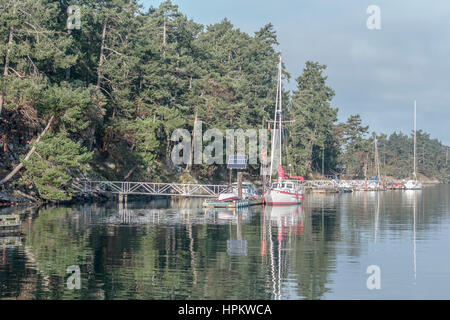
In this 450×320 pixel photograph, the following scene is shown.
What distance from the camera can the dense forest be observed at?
49.2 m

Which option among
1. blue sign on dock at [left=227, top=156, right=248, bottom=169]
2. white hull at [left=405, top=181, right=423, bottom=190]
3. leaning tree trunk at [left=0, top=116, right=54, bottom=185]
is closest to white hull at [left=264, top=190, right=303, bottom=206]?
blue sign on dock at [left=227, top=156, right=248, bottom=169]

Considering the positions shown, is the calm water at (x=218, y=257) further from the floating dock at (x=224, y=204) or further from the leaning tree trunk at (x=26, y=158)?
the floating dock at (x=224, y=204)

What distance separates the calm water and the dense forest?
7290 millimetres

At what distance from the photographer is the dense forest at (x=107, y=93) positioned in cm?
4916

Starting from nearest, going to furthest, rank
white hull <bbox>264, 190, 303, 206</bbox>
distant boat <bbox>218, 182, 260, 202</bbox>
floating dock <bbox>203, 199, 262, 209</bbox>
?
floating dock <bbox>203, 199, 262, 209</bbox> < distant boat <bbox>218, 182, 260, 202</bbox> < white hull <bbox>264, 190, 303, 206</bbox>

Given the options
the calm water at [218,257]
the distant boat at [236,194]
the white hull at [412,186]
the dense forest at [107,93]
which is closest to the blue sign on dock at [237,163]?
the distant boat at [236,194]

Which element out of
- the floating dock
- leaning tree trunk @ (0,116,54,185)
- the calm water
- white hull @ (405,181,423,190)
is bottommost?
the calm water

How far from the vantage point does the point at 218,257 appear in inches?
1077

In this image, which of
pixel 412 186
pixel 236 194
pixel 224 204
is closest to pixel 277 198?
pixel 236 194

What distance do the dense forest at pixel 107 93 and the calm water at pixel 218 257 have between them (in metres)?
7.29

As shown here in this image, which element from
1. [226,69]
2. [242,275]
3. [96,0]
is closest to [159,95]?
[96,0]

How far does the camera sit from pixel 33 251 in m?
27.5

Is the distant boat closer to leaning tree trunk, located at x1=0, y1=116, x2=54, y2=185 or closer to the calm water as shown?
the calm water
